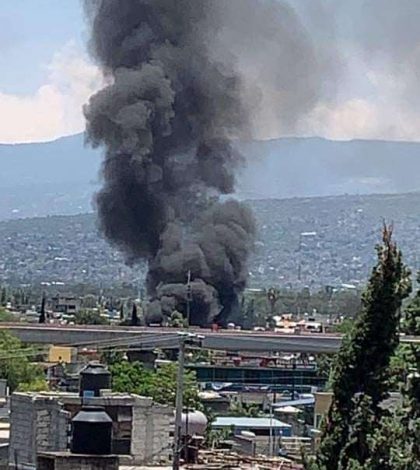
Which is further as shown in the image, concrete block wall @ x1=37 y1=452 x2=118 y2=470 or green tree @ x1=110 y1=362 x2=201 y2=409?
green tree @ x1=110 y1=362 x2=201 y2=409

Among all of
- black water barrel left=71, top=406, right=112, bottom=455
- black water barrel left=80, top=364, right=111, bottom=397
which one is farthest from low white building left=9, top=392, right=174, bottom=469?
black water barrel left=71, top=406, right=112, bottom=455

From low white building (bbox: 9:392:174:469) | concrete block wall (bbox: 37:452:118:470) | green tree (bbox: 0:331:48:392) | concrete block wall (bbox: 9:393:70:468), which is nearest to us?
concrete block wall (bbox: 37:452:118:470)

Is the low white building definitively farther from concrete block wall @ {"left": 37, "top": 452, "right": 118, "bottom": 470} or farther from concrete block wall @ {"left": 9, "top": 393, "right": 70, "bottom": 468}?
concrete block wall @ {"left": 37, "top": 452, "right": 118, "bottom": 470}

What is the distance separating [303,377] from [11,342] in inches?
823

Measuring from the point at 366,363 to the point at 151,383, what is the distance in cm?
2475

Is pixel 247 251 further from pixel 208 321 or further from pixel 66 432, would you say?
pixel 66 432

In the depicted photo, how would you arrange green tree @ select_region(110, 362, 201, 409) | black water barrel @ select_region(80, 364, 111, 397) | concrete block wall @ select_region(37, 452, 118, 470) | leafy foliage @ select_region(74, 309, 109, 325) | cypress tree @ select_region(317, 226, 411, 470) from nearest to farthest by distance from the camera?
1. cypress tree @ select_region(317, 226, 411, 470)
2. concrete block wall @ select_region(37, 452, 118, 470)
3. black water barrel @ select_region(80, 364, 111, 397)
4. green tree @ select_region(110, 362, 201, 409)
5. leafy foliage @ select_region(74, 309, 109, 325)

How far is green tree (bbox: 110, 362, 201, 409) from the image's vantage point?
39.6m

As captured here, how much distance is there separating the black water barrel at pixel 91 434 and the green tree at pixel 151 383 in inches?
757

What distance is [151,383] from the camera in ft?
138

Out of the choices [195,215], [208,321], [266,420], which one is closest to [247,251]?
[195,215]

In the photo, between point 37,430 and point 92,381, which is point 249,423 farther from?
point 37,430

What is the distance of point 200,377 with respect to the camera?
71.6 m

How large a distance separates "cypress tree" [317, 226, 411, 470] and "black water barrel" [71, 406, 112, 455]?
7.43 feet
